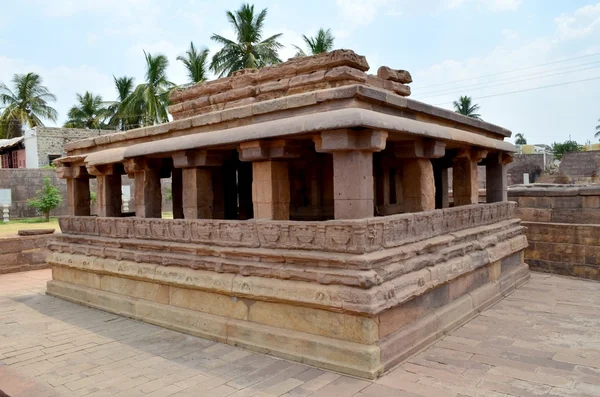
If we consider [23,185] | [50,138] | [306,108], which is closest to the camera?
[306,108]

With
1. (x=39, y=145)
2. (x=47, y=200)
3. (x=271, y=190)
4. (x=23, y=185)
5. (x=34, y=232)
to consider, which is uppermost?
(x=39, y=145)

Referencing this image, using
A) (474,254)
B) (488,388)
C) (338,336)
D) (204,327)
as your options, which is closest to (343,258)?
(338,336)

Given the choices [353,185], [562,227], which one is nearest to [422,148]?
[353,185]

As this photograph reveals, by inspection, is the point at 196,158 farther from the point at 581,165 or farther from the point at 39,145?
the point at 581,165

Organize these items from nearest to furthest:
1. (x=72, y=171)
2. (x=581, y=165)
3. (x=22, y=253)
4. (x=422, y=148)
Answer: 1. (x=422, y=148)
2. (x=72, y=171)
3. (x=22, y=253)
4. (x=581, y=165)

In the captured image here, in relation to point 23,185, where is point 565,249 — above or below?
below

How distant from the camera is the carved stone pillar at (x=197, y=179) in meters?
5.67

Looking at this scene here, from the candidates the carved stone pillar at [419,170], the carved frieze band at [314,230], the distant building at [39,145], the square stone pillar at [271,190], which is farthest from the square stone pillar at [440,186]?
the distant building at [39,145]

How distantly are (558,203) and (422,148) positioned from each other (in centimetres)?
569

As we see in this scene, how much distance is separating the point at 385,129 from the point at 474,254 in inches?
98.3

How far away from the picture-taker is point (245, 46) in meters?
24.5

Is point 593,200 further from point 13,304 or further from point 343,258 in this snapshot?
point 13,304

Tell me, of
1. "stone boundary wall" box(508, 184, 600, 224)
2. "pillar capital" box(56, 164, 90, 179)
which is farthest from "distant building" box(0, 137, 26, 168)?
"stone boundary wall" box(508, 184, 600, 224)

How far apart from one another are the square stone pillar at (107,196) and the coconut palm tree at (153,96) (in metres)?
21.7
